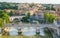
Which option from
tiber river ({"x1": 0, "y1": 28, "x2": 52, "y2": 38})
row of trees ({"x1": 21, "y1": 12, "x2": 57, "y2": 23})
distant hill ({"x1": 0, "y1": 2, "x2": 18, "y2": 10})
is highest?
distant hill ({"x1": 0, "y1": 2, "x2": 18, "y2": 10})

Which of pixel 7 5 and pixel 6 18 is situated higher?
pixel 7 5

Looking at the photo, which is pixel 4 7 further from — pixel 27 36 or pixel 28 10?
pixel 27 36

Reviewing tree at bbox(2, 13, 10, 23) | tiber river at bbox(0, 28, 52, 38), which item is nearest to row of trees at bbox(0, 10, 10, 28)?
tree at bbox(2, 13, 10, 23)

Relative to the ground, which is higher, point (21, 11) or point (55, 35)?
point (21, 11)

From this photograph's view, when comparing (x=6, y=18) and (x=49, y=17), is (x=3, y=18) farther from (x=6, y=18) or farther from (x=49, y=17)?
(x=49, y=17)

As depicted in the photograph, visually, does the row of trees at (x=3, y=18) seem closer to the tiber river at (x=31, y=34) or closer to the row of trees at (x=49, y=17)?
the tiber river at (x=31, y=34)

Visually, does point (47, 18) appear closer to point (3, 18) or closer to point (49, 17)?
→ point (49, 17)

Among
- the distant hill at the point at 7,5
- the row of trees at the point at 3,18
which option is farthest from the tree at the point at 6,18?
Result: the distant hill at the point at 7,5

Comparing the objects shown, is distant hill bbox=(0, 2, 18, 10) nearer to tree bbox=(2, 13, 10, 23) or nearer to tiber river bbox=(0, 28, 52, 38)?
tree bbox=(2, 13, 10, 23)

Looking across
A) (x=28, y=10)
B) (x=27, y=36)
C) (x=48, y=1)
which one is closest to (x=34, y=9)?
(x=28, y=10)

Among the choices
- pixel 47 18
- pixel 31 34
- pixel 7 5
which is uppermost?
pixel 7 5

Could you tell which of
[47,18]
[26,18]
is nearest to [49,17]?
[47,18]
